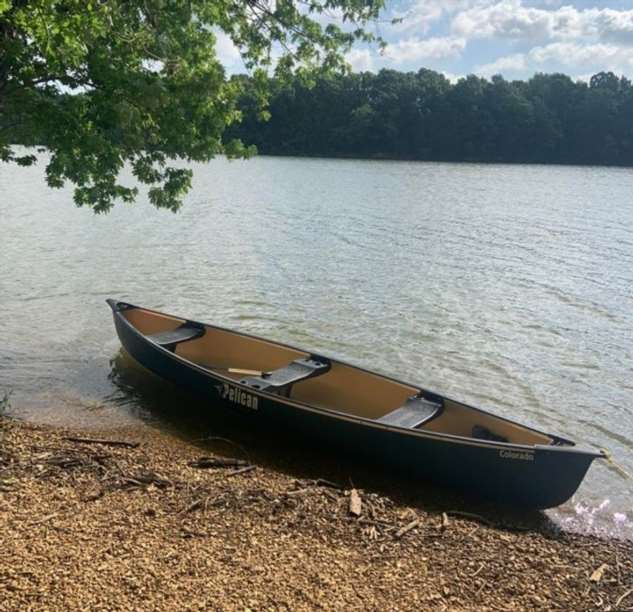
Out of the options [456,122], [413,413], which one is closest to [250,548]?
[413,413]

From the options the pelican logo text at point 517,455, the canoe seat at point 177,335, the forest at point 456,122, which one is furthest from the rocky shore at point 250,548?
the forest at point 456,122

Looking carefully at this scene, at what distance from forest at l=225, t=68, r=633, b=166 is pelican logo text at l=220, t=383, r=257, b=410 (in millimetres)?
85827

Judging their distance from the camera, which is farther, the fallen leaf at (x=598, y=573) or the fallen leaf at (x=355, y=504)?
the fallen leaf at (x=355, y=504)

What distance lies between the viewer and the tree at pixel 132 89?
7.02 meters

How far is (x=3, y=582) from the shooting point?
14.9ft

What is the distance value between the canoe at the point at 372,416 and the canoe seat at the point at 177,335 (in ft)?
0.06

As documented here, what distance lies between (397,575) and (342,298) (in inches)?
506

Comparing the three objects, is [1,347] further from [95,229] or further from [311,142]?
[311,142]

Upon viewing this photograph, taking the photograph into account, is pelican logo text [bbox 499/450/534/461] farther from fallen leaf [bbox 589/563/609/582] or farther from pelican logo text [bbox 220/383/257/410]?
pelican logo text [bbox 220/383/257/410]

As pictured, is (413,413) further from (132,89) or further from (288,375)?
(132,89)

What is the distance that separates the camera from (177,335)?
38.2 feet

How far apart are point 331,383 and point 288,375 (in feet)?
2.91

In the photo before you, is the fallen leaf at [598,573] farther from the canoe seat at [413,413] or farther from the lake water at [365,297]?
the canoe seat at [413,413]

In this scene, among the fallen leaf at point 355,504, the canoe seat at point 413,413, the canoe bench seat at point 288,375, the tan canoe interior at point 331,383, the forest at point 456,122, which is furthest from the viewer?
the forest at point 456,122
